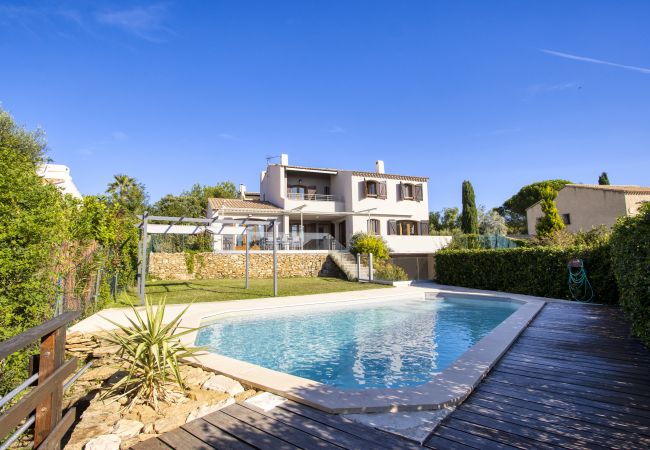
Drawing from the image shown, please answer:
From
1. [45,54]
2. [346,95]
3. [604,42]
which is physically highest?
[346,95]

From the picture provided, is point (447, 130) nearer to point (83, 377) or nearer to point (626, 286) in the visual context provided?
point (626, 286)

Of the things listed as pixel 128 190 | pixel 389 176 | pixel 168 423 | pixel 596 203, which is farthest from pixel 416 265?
pixel 128 190

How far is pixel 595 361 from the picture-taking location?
16.9 ft

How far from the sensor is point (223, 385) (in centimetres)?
442

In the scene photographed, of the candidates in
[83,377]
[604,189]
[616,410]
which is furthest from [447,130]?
[83,377]

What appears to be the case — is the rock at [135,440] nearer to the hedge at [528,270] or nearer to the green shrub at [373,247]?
the hedge at [528,270]

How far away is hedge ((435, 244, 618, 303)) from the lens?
11.7 metres

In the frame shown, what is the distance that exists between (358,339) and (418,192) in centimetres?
2398

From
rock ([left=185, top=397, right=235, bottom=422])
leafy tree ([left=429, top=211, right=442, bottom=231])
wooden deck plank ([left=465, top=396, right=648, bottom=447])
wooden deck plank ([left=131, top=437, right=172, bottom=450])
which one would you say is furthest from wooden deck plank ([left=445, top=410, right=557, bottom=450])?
leafy tree ([left=429, top=211, right=442, bottom=231])

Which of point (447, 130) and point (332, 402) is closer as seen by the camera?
point (332, 402)

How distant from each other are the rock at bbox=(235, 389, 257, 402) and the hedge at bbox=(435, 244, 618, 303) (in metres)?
12.6

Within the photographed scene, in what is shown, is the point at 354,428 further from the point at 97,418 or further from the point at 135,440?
the point at 97,418

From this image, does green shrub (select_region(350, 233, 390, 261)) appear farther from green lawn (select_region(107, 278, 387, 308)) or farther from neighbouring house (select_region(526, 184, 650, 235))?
neighbouring house (select_region(526, 184, 650, 235))

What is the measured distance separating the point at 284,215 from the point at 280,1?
1640 centimetres
